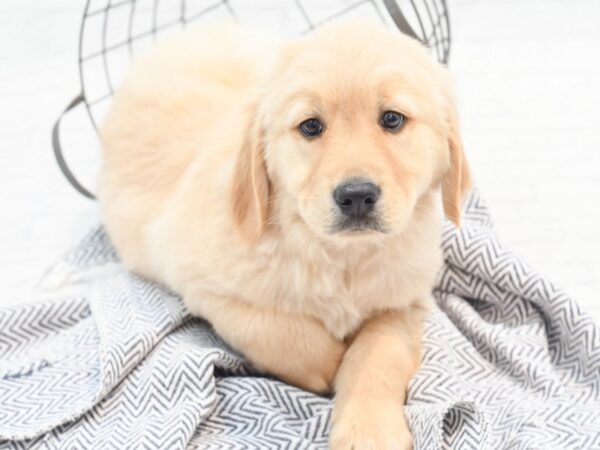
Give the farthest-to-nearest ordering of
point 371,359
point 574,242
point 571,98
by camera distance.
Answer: point 571,98 → point 574,242 → point 371,359

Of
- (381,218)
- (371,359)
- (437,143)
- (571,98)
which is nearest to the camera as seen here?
(381,218)

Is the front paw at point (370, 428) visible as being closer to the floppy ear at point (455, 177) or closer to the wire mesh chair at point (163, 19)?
the floppy ear at point (455, 177)

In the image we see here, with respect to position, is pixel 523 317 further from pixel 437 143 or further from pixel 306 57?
pixel 306 57

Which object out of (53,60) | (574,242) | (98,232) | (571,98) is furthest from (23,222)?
(571,98)

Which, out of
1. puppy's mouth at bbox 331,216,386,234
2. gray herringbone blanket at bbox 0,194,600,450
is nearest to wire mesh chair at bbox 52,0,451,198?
gray herringbone blanket at bbox 0,194,600,450

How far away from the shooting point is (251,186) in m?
1.96

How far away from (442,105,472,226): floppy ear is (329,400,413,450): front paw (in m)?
0.49

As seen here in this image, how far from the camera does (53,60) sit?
369 centimetres

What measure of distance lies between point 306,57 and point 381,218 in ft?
1.31

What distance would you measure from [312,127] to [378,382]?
0.64m

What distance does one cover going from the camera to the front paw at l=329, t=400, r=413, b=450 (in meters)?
1.91

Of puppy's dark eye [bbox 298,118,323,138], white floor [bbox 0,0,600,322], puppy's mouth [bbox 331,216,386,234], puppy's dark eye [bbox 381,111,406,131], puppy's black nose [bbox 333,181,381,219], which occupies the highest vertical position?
puppy's dark eye [bbox 298,118,323,138]

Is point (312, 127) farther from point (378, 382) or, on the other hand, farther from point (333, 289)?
point (378, 382)

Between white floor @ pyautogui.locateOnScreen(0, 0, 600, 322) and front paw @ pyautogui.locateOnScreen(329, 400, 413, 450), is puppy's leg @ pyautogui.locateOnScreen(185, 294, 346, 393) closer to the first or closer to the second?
front paw @ pyautogui.locateOnScreen(329, 400, 413, 450)
